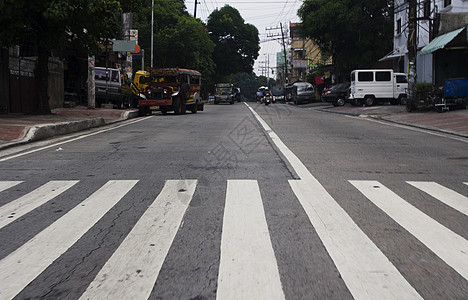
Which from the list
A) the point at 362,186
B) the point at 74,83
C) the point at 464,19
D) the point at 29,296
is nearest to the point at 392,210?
the point at 362,186

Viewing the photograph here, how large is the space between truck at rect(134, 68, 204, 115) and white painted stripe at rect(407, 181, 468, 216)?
59.1ft

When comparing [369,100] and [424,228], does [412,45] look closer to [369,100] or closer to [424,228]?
[369,100]

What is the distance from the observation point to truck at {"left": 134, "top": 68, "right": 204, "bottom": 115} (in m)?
23.3

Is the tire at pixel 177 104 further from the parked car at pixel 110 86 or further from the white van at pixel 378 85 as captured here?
the white van at pixel 378 85

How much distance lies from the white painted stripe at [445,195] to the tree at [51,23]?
11418 millimetres

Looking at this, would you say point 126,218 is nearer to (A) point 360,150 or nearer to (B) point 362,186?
(B) point 362,186

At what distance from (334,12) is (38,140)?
32.5 metres

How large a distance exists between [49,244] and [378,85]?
28.7 meters

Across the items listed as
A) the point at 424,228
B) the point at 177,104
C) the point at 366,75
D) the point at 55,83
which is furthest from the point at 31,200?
the point at 366,75

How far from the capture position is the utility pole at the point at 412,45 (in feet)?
71.7

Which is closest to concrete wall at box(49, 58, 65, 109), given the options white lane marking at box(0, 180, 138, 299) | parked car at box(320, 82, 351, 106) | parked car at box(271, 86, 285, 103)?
parked car at box(320, 82, 351, 106)

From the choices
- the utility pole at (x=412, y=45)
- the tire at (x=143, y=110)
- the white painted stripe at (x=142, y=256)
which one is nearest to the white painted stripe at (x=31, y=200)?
the white painted stripe at (x=142, y=256)

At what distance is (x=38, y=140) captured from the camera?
11.8m

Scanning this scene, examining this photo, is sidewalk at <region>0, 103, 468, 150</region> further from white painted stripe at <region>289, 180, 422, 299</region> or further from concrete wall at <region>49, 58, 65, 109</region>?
white painted stripe at <region>289, 180, 422, 299</region>
